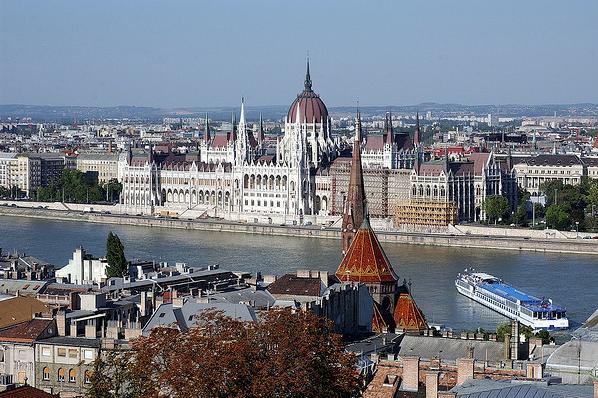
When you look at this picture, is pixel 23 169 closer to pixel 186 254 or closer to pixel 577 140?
pixel 186 254

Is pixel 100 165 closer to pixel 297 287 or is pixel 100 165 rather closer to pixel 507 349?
pixel 297 287

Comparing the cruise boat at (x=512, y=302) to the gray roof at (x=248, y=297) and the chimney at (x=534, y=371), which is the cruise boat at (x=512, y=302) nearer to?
the gray roof at (x=248, y=297)

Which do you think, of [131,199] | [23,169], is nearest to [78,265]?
[131,199]

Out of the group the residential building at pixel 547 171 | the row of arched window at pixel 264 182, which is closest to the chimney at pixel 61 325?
the row of arched window at pixel 264 182

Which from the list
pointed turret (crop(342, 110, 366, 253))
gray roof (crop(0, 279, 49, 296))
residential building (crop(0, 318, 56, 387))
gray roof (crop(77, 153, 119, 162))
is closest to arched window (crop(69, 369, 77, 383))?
residential building (crop(0, 318, 56, 387))

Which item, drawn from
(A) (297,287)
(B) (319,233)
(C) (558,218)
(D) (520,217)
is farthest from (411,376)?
(D) (520,217)
